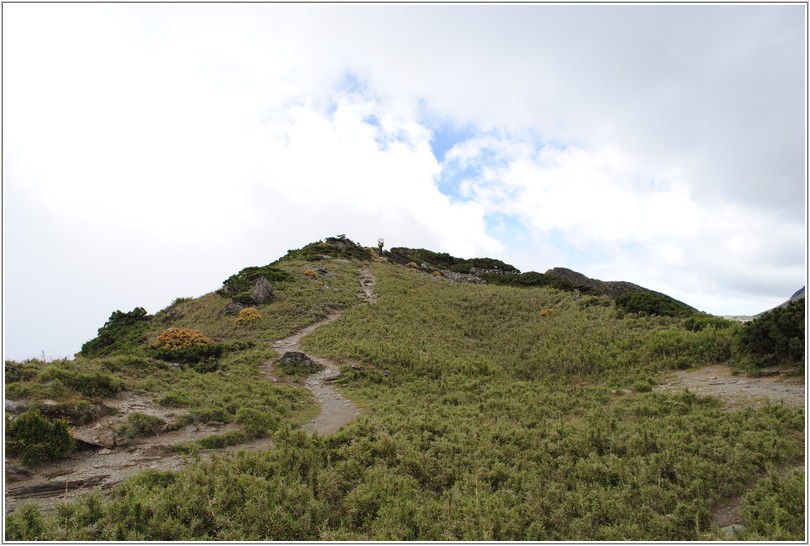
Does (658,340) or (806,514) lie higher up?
(658,340)

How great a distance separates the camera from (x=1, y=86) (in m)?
9.46

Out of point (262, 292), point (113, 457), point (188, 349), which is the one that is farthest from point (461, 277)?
point (113, 457)

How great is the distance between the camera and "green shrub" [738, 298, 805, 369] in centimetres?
1280

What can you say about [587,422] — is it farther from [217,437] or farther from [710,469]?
[217,437]

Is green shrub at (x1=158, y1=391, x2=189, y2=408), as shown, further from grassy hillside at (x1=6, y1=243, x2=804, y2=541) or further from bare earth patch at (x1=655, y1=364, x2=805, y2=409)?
bare earth patch at (x1=655, y1=364, x2=805, y2=409)

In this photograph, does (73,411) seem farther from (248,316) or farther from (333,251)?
(333,251)

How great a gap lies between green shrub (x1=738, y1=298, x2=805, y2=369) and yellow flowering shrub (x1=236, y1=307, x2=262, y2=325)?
27770 mm

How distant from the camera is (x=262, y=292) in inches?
1342

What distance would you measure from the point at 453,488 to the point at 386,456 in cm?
218

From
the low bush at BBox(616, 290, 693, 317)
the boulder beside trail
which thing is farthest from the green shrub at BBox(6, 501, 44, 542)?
the low bush at BBox(616, 290, 693, 317)

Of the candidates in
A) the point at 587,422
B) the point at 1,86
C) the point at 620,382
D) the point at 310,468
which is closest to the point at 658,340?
the point at 620,382

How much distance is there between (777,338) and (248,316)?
95.2ft

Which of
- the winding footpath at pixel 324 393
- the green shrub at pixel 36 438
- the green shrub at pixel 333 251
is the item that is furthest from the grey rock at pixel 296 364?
the green shrub at pixel 333 251

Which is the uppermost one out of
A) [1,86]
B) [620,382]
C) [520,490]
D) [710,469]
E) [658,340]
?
[1,86]
